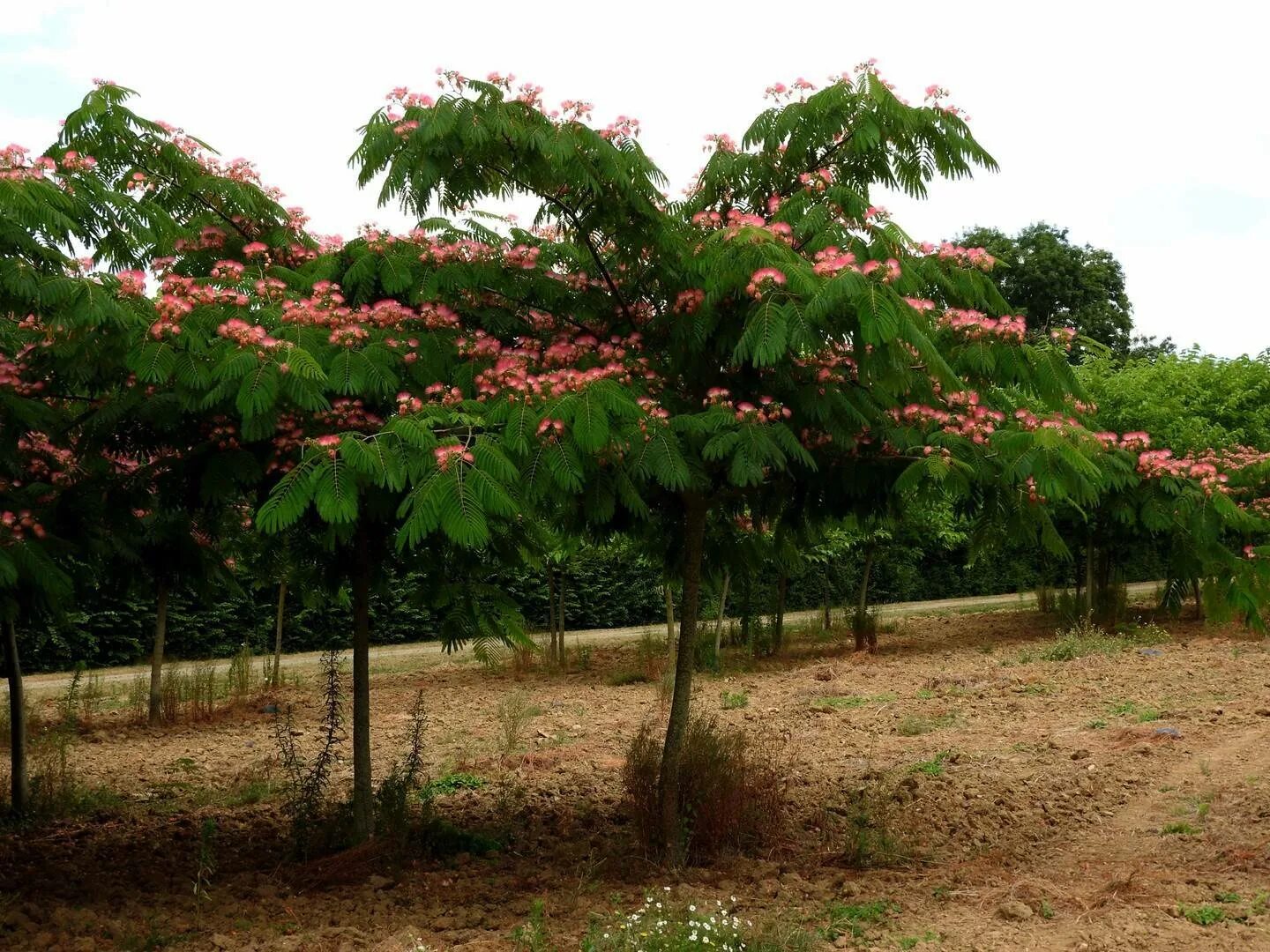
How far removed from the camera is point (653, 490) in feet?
20.6

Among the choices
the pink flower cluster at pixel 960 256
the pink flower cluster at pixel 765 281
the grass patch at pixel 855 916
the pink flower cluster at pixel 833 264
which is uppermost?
the pink flower cluster at pixel 960 256

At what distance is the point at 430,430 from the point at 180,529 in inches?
107

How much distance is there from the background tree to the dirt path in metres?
12.6

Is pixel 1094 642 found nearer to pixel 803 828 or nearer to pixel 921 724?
pixel 921 724

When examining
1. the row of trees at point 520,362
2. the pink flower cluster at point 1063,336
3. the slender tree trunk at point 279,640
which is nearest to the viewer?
the row of trees at point 520,362

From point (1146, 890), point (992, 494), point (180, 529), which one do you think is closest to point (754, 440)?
point (992, 494)

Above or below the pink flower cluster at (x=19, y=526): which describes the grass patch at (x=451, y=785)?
below

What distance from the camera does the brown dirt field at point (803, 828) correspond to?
5520 mm

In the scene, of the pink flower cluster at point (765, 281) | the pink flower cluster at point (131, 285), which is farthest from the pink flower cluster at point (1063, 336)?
the pink flower cluster at point (131, 285)

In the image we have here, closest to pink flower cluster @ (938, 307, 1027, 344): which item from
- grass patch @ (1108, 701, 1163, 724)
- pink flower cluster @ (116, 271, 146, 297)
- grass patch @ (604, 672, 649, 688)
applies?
pink flower cluster @ (116, 271, 146, 297)

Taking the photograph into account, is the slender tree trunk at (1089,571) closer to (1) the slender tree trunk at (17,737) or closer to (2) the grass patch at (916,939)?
(2) the grass patch at (916,939)

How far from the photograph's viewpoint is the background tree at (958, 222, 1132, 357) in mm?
37719

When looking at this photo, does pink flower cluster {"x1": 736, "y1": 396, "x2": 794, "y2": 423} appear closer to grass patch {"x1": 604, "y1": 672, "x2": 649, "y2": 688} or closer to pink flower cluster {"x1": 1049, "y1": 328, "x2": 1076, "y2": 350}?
pink flower cluster {"x1": 1049, "y1": 328, "x2": 1076, "y2": 350}

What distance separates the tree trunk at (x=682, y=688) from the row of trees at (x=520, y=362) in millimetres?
21
